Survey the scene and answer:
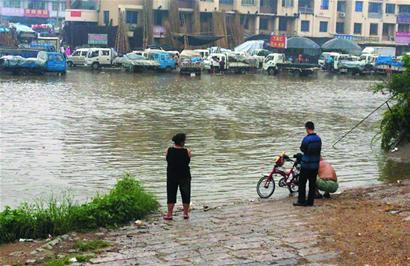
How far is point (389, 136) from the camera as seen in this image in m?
16.5

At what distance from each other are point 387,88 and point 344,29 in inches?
2370

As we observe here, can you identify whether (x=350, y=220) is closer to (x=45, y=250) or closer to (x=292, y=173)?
(x=292, y=173)

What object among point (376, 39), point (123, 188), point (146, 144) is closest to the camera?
point (123, 188)

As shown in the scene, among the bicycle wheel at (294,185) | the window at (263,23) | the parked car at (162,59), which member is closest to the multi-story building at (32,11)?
the window at (263,23)

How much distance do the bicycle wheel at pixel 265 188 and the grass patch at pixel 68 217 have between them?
250cm

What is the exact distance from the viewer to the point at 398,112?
16.0 m

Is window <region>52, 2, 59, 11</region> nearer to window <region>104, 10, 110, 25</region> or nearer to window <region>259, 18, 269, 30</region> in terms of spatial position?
window <region>104, 10, 110, 25</region>

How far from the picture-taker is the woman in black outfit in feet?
27.8

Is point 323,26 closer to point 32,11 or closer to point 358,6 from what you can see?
point 358,6

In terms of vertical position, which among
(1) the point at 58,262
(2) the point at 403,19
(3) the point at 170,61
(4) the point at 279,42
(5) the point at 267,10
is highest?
(5) the point at 267,10

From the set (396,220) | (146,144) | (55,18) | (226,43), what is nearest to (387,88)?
(146,144)

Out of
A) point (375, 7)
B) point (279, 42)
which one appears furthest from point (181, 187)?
point (375, 7)

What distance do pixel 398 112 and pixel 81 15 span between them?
177 feet

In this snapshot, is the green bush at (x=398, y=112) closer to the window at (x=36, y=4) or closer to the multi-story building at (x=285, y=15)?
the multi-story building at (x=285, y=15)
